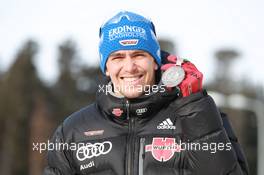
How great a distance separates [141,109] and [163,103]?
152mm

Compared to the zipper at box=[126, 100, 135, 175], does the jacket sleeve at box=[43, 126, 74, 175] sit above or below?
below

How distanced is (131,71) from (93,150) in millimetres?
542

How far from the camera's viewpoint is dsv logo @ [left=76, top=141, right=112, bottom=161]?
4332mm

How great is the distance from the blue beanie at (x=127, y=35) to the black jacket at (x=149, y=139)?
30cm

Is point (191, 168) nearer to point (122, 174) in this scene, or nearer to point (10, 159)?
point (122, 174)

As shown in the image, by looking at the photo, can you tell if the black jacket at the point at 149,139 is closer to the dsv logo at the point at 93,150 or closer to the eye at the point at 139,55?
the dsv logo at the point at 93,150

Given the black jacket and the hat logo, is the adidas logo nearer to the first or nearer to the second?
the black jacket

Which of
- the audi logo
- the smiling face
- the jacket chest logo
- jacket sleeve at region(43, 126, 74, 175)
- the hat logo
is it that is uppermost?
the hat logo

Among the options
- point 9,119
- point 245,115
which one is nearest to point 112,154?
point 245,115

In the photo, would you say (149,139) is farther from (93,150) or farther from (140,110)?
(93,150)

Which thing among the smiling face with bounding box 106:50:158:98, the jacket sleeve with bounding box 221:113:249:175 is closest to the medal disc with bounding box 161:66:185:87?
the smiling face with bounding box 106:50:158:98

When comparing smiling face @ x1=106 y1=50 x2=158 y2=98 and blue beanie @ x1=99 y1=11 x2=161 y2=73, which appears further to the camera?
blue beanie @ x1=99 y1=11 x2=161 y2=73

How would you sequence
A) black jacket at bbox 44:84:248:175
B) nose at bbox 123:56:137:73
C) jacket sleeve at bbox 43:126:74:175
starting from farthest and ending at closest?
jacket sleeve at bbox 43:126:74:175 → nose at bbox 123:56:137:73 → black jacket at bbox 44:84:248:175

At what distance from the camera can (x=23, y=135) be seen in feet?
173
